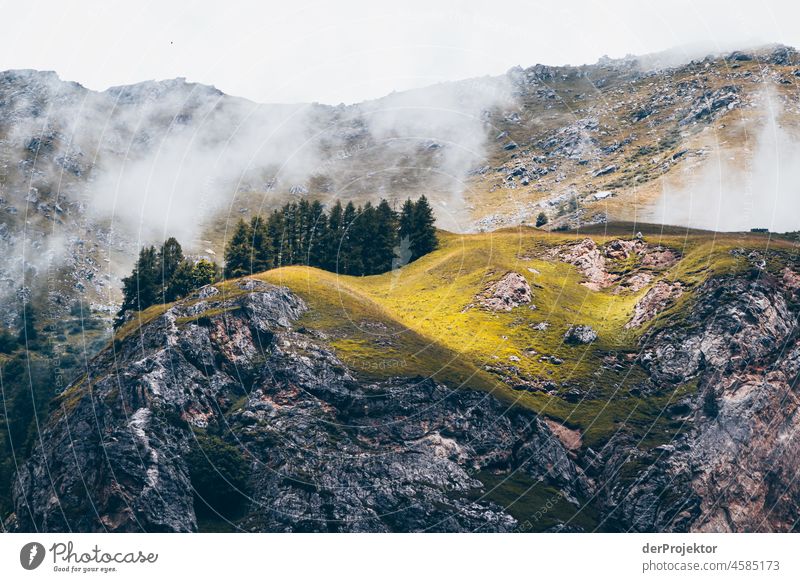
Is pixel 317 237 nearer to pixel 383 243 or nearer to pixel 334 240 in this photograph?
pixel 334 240

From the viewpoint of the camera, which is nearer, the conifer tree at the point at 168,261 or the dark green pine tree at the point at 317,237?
the conifer tree at the point at 168,261

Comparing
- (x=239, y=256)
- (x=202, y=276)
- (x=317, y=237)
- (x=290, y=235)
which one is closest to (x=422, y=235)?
(x=317, y=237)

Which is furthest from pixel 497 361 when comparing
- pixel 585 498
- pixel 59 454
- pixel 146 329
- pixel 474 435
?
pixel 59 454

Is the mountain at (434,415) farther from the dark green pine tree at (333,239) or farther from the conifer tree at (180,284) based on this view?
the dark green pine tree at (333,239)

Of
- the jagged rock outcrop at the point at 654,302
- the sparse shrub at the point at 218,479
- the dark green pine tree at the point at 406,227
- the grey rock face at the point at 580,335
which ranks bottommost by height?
the sparse shrub at the point at 218,479

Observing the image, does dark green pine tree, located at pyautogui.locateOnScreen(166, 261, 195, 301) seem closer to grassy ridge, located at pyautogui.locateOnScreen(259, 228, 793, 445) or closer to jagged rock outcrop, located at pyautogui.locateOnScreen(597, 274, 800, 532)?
grassy ridge, located at pyautogui.locateOnScreen(259, 228, 793, 445)

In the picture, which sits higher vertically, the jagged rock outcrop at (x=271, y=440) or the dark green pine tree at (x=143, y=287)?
the dark green pine tree at (x=143, y=287)

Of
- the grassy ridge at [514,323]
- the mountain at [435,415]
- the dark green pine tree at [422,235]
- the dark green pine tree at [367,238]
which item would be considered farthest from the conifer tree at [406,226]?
the mountain at [435,415]
